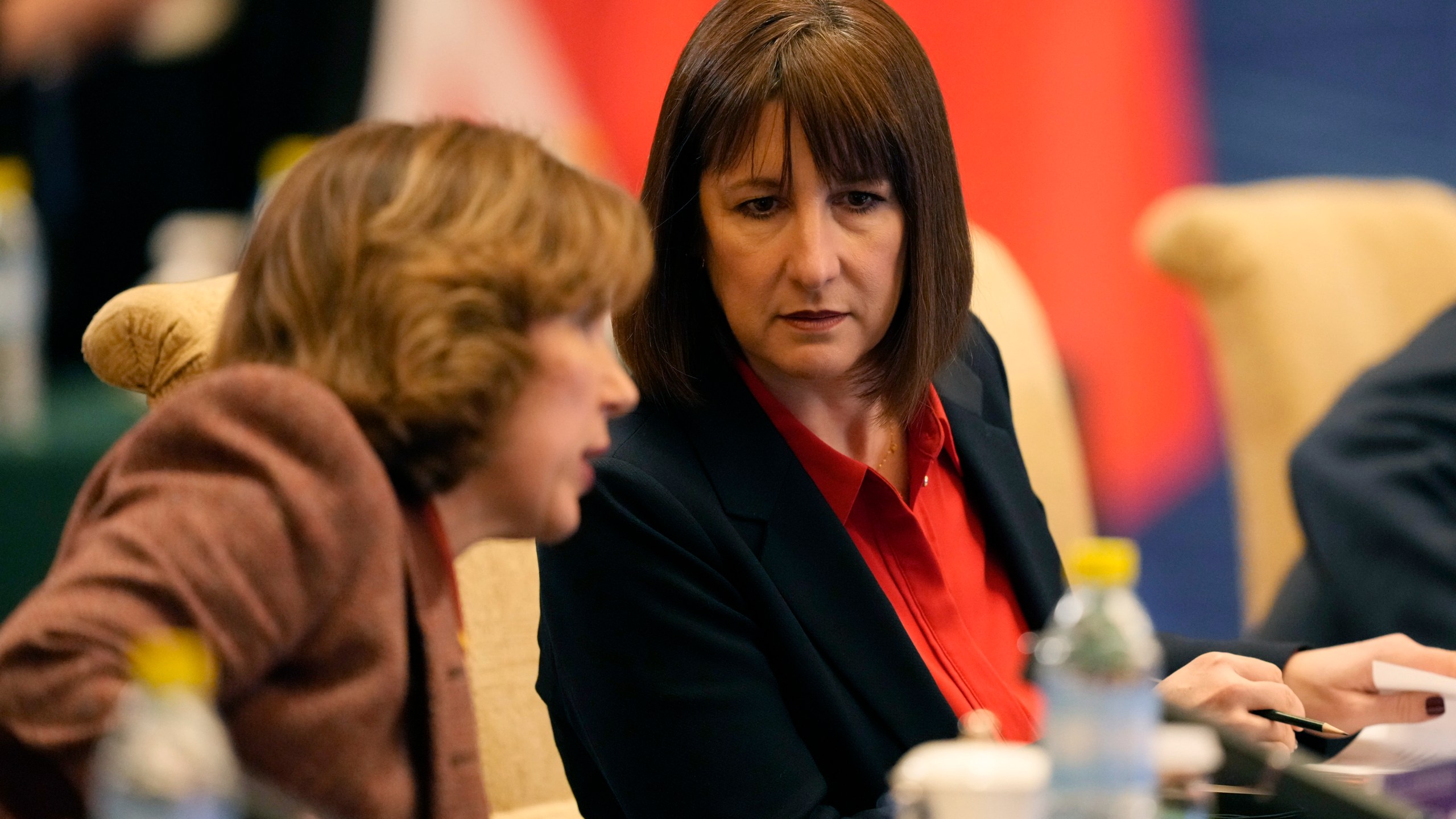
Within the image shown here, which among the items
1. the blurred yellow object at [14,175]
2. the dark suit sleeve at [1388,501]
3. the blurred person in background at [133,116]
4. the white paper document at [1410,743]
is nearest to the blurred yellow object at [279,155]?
the blurred person in background at [133,116]

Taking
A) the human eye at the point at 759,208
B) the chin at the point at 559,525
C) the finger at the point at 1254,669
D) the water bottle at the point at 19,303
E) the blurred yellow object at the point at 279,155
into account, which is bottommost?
the water bottle at the point at 19,303

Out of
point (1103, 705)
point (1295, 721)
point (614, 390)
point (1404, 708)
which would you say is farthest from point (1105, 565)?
point (1404, 708)

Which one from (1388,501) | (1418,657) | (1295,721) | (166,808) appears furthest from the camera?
(1388,501)

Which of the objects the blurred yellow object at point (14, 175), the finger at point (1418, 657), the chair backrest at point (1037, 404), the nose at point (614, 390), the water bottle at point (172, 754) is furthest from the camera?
the blurred yellow object at point (14, 175)

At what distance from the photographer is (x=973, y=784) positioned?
73cm

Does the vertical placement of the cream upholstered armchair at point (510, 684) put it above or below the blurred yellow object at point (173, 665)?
below

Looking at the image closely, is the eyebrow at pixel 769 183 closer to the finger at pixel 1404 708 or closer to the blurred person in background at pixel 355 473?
the blurred person in background at pixel 355 473

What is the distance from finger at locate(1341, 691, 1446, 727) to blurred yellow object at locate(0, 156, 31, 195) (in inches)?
84.3

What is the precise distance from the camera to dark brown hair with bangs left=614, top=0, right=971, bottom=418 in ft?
4.15

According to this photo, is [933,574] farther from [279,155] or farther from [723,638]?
[279,155]

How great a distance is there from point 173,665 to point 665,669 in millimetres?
607

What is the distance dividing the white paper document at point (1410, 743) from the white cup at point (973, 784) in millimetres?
526

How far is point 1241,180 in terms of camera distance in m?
3.51

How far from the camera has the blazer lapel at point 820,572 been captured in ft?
4.16
